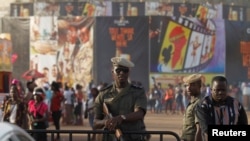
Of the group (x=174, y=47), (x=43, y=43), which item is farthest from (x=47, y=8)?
(x=174, y=47)

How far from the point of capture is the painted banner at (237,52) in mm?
38781

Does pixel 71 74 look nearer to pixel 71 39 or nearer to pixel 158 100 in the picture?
pixel 71 39

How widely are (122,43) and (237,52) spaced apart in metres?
6.33

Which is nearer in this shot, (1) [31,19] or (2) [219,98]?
(2) [219,98]

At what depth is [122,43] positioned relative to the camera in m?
39.5

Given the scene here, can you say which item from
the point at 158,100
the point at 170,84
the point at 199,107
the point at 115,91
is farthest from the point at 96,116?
the point at 170,84

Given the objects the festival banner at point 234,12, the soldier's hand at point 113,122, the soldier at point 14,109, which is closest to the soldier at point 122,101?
the soldier's hand at point 113,122

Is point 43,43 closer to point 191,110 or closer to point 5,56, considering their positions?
point 5,56

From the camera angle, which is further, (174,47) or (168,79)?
(174,47)

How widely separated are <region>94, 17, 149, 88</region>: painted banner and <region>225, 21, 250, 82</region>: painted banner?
4618mm

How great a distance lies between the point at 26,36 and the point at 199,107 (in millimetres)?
35616

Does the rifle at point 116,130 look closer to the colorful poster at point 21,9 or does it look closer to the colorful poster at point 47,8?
the colorful poster at point 47,8

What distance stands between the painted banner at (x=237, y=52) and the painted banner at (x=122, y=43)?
182 inches

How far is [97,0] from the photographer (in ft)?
174
